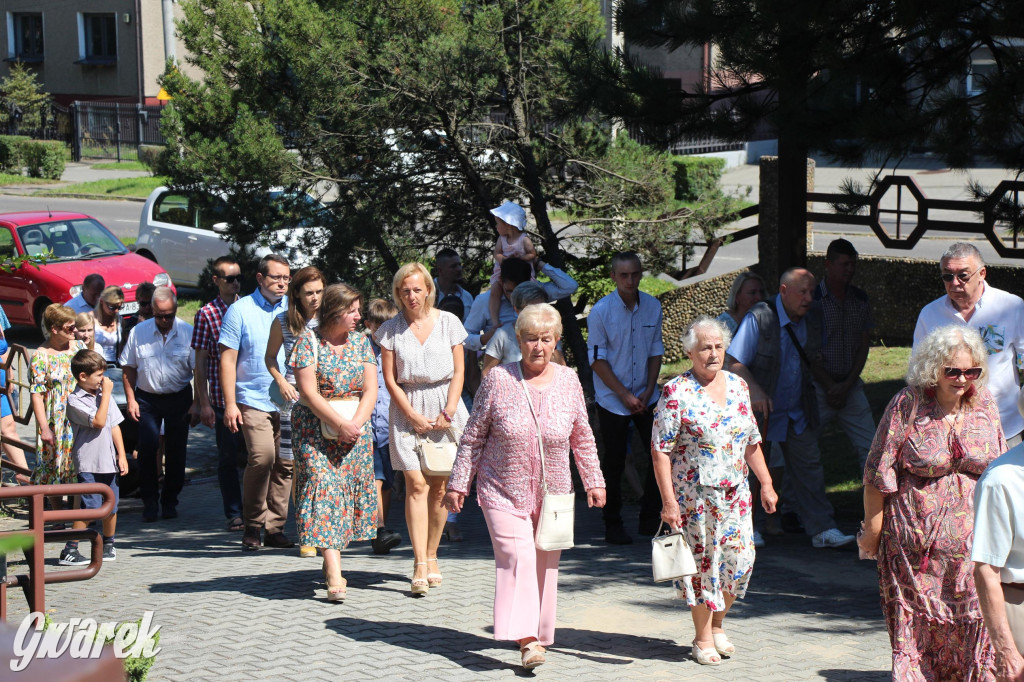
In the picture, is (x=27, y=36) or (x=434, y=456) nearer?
(x=434, y=456)

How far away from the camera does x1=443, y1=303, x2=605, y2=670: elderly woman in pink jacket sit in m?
5.91

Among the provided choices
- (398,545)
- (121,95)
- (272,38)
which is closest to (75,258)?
(272,38)

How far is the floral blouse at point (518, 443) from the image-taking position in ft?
19.6

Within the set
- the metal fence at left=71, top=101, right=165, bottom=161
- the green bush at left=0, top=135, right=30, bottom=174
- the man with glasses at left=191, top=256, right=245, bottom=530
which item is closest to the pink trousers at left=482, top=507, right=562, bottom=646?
the man with glasses at left=191, top=256, right=245, bottom=530

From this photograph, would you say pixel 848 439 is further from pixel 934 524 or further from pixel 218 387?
pixel 934 524

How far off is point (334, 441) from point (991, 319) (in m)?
3.77

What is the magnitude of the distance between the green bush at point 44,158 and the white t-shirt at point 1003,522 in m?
38.7

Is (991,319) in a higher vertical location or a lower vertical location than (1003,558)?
higher

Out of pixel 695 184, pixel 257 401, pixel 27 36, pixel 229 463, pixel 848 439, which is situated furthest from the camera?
pixel 27 36

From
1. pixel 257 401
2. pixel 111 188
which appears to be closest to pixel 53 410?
pixel 257 401

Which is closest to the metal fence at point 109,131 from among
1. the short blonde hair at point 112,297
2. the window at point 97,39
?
the window at point 97,39

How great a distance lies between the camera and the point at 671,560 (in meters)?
5.70

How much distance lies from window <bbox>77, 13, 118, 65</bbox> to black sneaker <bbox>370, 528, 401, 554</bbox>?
4238cm

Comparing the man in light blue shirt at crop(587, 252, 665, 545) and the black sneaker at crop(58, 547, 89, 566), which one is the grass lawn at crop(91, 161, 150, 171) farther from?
the man in light blue shirt at crop(587, 252, 665, 545)
